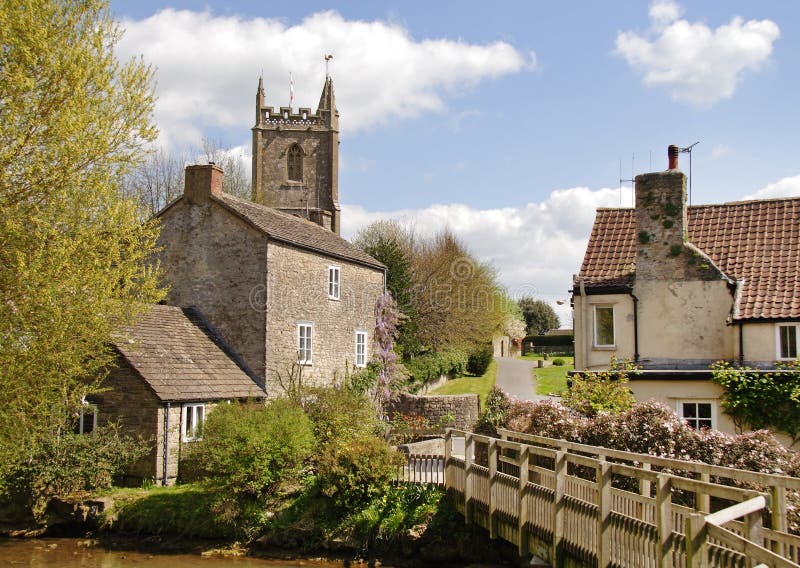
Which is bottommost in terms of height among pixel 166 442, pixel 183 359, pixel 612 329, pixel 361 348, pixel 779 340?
pixel 166 442

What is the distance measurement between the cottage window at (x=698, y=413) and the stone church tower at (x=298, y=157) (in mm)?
40589

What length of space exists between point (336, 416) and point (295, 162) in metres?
39.9

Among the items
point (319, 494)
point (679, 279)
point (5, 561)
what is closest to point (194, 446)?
point (319, 494)

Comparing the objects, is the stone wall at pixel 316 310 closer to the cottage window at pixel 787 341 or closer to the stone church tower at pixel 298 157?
the cottage window at pixel 787 341

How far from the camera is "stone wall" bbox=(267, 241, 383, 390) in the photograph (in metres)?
27.0

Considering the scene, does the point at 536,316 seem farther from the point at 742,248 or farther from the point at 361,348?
the point at 742,248

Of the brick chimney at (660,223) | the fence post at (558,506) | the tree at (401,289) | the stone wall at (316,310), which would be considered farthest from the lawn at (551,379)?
the fence post at (558,506)

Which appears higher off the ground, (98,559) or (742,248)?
(742,248)

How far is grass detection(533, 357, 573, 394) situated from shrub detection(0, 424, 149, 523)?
26.2 m

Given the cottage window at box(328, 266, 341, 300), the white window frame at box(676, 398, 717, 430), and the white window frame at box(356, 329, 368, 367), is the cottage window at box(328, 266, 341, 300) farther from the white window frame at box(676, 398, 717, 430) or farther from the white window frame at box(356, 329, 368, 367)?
the white window frame at box(676, 398, 717, 430)

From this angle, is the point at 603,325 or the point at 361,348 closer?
the point at 603,325

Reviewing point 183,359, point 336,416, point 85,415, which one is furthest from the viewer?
point 183,359

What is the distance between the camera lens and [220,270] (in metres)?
27.5

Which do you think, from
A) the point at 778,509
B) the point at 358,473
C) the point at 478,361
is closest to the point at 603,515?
the point at 778,509
